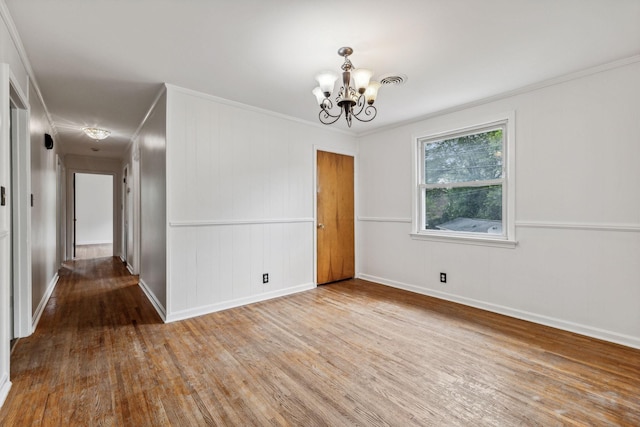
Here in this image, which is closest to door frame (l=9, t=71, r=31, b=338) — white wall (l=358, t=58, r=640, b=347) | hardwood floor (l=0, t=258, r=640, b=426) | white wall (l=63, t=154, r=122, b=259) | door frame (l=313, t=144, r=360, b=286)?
hardwood floor (l=0, t=258, r=640, b=426)

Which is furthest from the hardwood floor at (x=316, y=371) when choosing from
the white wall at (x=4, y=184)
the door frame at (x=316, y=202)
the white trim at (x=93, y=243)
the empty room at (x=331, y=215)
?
the white trim at (x=93, y=243)

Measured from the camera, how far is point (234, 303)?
11.5 feet

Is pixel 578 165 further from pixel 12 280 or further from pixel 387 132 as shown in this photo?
pixel 12 280

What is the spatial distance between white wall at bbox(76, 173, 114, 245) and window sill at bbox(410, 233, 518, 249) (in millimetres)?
9553

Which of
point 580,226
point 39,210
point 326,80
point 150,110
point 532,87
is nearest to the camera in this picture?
point 326,80

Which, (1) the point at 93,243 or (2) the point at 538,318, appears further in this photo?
(1) the point at 93,243

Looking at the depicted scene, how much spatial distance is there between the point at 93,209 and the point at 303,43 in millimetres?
10064

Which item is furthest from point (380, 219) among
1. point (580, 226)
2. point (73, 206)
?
point (73, 206)

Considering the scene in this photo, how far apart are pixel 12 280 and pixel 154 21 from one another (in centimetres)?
243

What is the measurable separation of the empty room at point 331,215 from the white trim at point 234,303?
0.09ft

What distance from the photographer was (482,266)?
11.3 ft

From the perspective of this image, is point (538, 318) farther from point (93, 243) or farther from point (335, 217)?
point (93, 243)

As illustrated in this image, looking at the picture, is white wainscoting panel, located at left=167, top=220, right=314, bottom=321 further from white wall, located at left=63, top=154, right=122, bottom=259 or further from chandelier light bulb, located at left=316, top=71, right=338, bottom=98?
white wall, located at left=63, top=154, right=122, bottom=259

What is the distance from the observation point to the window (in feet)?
10.9
